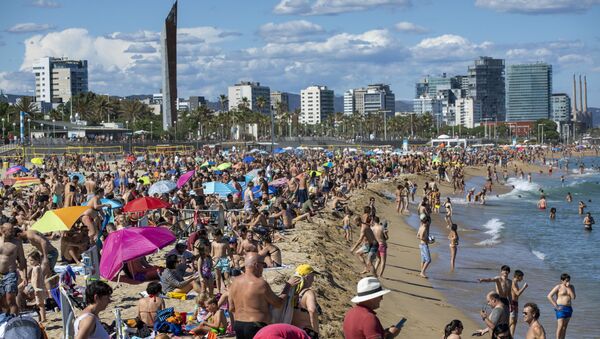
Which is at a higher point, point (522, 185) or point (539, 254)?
point (539, 254)

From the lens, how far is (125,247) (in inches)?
452

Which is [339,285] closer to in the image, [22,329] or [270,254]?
[270,254]

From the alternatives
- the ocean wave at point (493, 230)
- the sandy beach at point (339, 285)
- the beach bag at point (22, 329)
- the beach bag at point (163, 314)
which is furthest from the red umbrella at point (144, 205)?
the ocean wave at point (493, 230)

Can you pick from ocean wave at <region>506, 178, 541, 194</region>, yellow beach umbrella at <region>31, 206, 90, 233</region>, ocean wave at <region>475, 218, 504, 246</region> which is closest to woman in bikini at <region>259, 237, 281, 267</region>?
yellow beach umbrella at <region>31, 206, 90, 233</region>

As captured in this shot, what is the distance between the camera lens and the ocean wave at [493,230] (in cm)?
2419

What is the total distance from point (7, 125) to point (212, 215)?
72.1 m

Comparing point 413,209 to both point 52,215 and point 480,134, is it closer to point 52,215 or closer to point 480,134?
point 52,215

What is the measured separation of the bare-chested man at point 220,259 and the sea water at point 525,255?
4.36 metres

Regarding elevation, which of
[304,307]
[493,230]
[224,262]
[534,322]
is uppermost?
[304,307]

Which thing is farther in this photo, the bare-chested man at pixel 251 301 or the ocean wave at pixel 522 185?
the ocean wave at pixel 522 185

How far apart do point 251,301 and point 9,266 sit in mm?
4390

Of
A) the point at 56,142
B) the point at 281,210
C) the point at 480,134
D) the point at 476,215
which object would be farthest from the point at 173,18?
the point at 480,134

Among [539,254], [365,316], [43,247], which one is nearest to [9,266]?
[43,247]

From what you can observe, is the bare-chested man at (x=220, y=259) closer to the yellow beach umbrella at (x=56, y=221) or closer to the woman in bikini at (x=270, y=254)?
the woman in bikini at (x=270, y=254)
